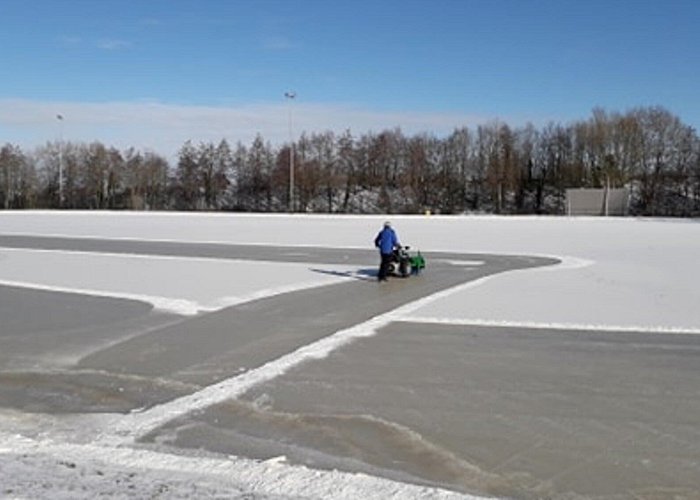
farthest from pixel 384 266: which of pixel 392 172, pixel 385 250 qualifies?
pixel 392 172

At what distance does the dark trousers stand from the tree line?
210ft

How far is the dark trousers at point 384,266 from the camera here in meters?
18.3

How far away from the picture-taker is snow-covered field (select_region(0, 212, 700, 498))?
500cm

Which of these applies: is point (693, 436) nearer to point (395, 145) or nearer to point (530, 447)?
point (530, 447)

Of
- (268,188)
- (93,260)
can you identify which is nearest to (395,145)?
(268,188)

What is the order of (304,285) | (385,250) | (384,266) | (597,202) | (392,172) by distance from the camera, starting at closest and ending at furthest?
(304,285), (384,266), (385,250), (597,202), (392,172)

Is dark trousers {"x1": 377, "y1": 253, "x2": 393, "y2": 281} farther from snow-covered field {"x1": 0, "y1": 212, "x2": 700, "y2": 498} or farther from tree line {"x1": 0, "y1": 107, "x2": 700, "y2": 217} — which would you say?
tree line {"x1": 0, "y1": 107, "x2": 700, "y2": 217}

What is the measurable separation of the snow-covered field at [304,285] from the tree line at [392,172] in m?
36.7

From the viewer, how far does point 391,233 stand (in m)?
18.6

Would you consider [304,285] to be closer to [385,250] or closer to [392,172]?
[385,250]

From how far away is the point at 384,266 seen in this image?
1833 cm

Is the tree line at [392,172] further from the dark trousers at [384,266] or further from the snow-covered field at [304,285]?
the dark trousers at [384,266]

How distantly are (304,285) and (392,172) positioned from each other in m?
73.3

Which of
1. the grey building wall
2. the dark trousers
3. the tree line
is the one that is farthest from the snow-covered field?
the tree line
